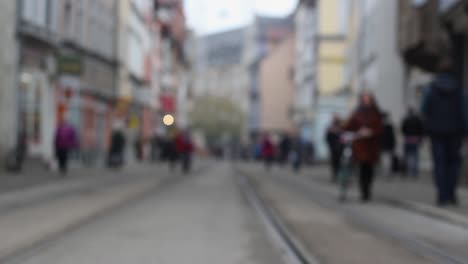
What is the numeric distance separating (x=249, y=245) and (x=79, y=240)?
5.76 feet

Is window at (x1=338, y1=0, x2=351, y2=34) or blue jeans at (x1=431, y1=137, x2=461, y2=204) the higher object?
window at (x1=338, y1=0, x2=351, y2=34)

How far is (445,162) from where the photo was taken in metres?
11.1

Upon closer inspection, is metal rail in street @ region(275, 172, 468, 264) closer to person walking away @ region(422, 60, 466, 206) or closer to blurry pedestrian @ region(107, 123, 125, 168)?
person walking away @ region(422, 60, 466, 206)

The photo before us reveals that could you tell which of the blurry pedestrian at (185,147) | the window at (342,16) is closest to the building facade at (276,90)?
the window at (342,16)

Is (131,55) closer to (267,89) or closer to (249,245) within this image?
(249,245)

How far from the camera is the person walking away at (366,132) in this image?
41.7ft

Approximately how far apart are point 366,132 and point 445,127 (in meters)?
1.90

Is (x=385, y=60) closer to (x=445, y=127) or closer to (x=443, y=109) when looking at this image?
(x=443, y=109)

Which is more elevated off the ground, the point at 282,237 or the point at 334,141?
the point at 334,141

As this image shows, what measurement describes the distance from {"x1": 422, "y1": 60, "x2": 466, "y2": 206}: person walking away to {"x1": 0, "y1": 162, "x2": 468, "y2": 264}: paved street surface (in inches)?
25.5

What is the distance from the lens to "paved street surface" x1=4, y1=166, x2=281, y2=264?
6.74 m

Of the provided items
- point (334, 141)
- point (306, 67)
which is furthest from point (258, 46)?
point (334, 141)

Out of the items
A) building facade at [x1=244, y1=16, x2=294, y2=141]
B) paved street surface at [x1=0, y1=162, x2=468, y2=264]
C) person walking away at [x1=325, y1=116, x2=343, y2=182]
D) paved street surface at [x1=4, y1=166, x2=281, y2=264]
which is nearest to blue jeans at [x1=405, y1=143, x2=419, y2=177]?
person walking away at [x1=325, y1=116, x2=343, y2=182]

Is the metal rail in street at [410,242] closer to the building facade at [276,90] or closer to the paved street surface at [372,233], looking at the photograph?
the paved street surface at [372,233]
